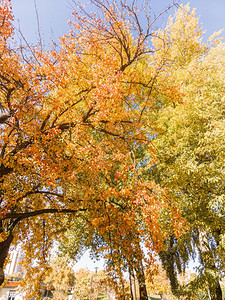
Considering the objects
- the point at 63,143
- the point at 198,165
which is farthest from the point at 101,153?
the point at 198,165

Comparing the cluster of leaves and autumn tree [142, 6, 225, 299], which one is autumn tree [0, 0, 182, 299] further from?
autumn tree [142, 6, 225, 299]

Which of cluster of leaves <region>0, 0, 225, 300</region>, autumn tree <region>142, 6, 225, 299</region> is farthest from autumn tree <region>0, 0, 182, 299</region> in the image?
autumn tree <region>142, 6, 225, 299</region>

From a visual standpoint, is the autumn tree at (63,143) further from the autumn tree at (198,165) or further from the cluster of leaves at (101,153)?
the autumn tree at (198,165)

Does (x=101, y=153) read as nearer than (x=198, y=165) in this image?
Yes

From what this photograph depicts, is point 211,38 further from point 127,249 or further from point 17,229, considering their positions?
point 17,229

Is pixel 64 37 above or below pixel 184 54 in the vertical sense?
below

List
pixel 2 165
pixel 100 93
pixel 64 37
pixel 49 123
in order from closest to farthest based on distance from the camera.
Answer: pixel 100 93 < pixel 2 165 < pixel 49 123 < pixel 64 37

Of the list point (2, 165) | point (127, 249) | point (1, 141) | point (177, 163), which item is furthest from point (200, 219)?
point (1, 141)

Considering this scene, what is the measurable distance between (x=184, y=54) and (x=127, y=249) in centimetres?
1209

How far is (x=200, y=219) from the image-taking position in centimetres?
685

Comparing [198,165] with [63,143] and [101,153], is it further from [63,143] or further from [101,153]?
[63,143]

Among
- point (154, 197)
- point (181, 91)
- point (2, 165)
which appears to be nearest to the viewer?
point (154, 197)

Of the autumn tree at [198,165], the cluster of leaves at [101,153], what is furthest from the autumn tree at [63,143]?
the autumn tree at [198,165]

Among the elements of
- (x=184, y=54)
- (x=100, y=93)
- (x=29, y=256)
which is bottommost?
(x=29, y=256)
